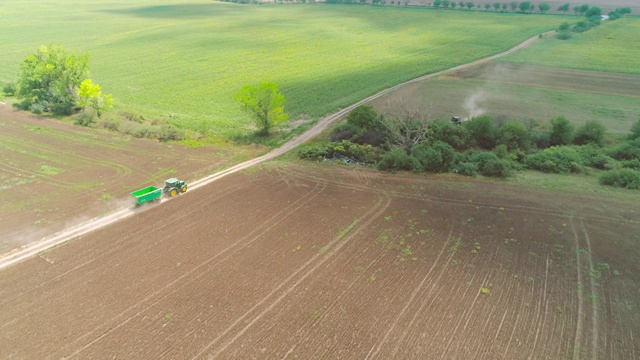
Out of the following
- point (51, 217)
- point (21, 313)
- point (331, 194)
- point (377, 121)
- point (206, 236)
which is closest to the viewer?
point (21, 313)

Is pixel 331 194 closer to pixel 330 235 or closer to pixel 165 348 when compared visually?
pixel 330 235

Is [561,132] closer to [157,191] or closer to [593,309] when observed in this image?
[593,309]

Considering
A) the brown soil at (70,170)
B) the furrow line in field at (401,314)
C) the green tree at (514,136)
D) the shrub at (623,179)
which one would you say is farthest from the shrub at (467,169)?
the brown soil at (70,170)

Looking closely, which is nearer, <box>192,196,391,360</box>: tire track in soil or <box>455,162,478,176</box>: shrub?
<box>192,196,391,360</box>: tire track in soil

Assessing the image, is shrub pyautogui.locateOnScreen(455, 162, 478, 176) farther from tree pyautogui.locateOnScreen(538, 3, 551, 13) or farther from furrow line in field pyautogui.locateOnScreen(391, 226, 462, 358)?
tree pyautogui.locateOnScreen(538, 3, 551, 13)

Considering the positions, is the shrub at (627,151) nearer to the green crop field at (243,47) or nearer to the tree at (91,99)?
the green crop field at (243,47)

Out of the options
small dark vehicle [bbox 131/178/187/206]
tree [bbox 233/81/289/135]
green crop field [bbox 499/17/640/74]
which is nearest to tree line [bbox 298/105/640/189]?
tree [bbox 233/81/289/135]

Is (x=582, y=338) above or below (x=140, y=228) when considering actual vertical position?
below

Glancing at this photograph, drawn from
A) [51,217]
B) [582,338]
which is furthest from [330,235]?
[51,217]
